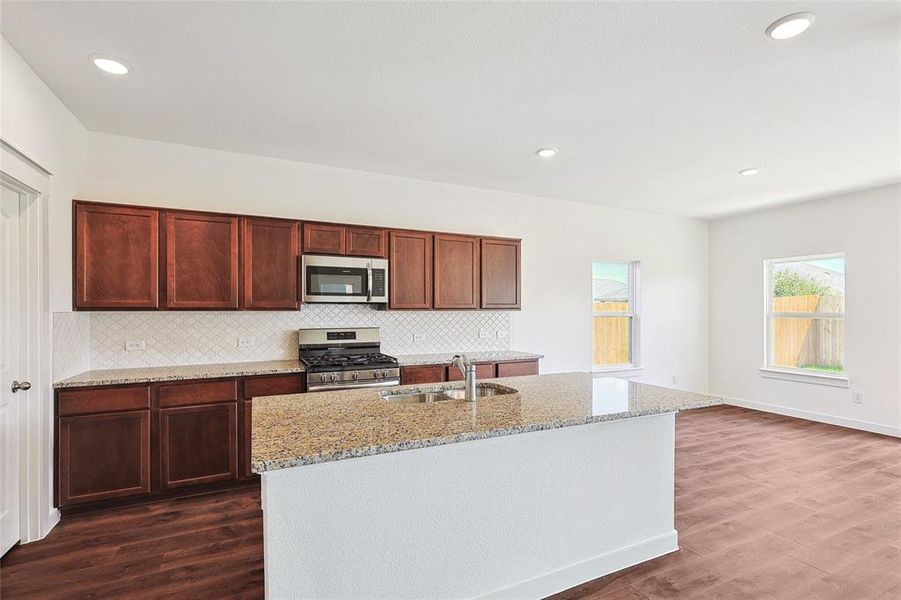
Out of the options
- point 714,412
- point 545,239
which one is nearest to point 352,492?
point 545,239

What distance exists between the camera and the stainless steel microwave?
3.93m

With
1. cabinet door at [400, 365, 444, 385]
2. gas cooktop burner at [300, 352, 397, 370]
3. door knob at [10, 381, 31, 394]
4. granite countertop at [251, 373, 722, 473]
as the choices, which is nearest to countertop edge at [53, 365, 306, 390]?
gas cooktop burner at [300, 352, 397, 370]

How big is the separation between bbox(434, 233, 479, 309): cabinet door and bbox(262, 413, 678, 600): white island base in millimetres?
2412

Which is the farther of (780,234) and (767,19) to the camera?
(780,234)

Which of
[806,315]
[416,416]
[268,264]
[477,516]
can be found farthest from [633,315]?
[416,416]

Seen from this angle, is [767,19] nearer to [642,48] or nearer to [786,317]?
[642,48]

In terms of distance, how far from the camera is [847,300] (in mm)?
5328

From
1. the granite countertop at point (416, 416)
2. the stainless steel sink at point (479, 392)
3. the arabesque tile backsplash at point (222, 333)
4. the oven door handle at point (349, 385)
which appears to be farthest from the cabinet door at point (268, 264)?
the stainless steel sink at point (479, 392)

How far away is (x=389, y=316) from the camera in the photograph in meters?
4.62

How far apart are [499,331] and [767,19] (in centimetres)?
360

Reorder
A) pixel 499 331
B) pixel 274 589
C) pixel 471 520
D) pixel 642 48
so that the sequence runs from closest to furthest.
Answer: pixel 274 589 → pixel 471 520 → pixel 642 48 → pixel 499 331

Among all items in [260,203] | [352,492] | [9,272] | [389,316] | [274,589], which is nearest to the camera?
[274,589]

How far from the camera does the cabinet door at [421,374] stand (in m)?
4.11

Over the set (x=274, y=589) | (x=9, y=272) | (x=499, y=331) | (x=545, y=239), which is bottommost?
(x=274, y=589)
